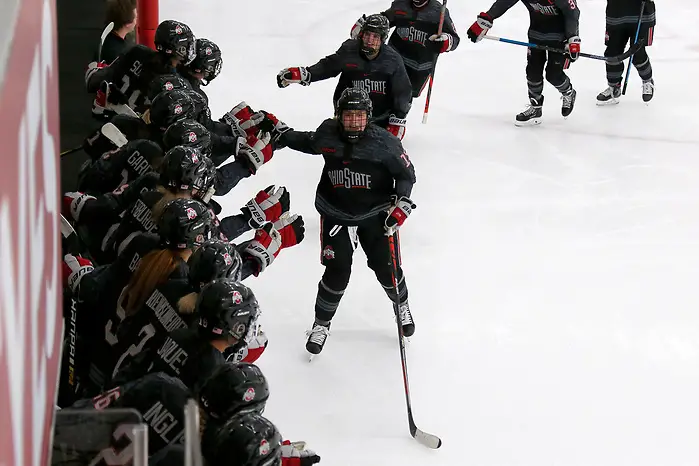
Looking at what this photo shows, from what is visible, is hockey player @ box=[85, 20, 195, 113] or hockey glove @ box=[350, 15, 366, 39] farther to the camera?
hockey glove @ box=[350, 15, 366, 39]

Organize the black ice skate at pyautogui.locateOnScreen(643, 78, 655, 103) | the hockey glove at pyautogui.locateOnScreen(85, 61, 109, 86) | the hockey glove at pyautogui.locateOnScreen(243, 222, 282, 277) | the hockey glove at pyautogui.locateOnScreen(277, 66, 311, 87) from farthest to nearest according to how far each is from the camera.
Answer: the black ice skate at pyautogui.locateOnScreen(643, 78, 655, 103), the hockey glove at pyautogui.locateOnScreen(277, 66, 311, 87), the hockey glove at pyautogui.locateOnScreen(85, 61, 109, 86), the hockey glove at pyautogui.locateOnScreen(243, 222, 282, 277)

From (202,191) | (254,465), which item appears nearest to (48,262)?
(254,465)

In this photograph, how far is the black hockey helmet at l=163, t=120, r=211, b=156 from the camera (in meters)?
3.82

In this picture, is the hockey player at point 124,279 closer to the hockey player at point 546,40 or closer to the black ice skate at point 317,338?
the black ice skate at point 317,338

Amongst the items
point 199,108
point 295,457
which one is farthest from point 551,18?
point 295,457

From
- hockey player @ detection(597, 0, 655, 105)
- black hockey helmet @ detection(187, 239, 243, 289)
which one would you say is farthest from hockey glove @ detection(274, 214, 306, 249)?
hockey player @ detection(597, 0, 655, 105)

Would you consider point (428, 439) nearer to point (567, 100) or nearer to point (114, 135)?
point (114, 135)

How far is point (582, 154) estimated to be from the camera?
6.87m

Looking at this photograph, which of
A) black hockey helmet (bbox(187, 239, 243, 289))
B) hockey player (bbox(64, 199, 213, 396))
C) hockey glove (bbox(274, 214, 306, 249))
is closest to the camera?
black hockey helmet (bbox(187, 239, 243, 289))

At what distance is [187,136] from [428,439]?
145 cm

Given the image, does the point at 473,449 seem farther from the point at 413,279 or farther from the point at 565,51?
the point at 565,51

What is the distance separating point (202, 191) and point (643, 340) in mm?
2247

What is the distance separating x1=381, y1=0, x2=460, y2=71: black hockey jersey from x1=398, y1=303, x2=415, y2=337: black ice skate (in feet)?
7.62

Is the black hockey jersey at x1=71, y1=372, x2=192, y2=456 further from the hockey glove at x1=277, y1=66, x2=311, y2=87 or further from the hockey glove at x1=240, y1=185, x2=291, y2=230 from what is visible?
the hockey glove at x1=277, y1=66, x2=311, y2=87
